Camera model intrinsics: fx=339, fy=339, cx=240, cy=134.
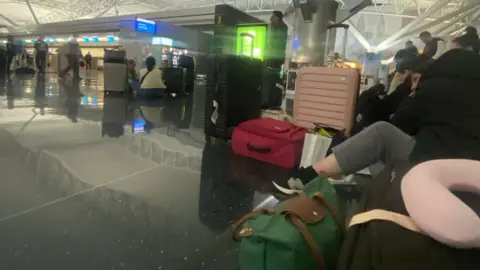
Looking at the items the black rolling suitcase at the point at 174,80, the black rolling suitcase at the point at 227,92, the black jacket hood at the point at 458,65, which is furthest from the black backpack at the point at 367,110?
the black rolling suitcase at the point at 174,80

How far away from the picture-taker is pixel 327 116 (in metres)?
3.27

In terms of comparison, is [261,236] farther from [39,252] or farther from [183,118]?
[183,118]

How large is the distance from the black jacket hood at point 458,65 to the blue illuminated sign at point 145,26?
14.7m

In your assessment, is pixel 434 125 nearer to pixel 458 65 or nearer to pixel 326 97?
pixel 458 65

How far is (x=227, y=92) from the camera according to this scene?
367cm

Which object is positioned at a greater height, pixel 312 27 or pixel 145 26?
pixel 145 26

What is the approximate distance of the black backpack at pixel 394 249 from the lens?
0.76 meters

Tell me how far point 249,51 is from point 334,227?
646cm

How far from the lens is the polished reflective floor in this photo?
4.53ft

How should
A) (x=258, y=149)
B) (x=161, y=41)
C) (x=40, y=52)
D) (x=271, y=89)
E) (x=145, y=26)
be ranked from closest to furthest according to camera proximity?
(x=258, y=149)
(x=271, y=89)
(x=145, y=26)
(x=40, y=52)
(x=161, y=41)

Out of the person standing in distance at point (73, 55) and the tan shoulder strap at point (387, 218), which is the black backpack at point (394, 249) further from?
the person standing in distance at point (73, 55)

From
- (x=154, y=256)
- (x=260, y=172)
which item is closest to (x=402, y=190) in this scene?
(x=154, y=256)

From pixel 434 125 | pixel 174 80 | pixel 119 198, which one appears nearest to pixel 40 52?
pixel 174 80

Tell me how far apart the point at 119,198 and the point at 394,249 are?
1575 mm
